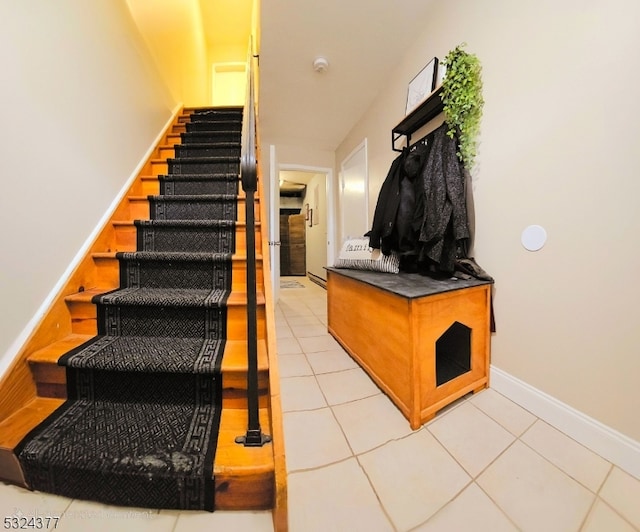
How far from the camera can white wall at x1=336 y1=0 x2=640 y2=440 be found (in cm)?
76

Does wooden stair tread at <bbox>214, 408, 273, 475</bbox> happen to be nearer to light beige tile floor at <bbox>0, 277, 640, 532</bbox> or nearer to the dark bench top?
light beige tile floor at <bbox>0, 277, 640, 532</bbox>

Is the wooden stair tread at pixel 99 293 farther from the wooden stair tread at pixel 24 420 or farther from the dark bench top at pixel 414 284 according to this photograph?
the dark bench top at pixel 414 284

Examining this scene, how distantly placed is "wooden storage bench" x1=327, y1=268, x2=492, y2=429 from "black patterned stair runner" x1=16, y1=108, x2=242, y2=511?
0.71 meters

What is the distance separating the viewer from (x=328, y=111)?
8.12 ft

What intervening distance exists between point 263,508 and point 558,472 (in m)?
0.90

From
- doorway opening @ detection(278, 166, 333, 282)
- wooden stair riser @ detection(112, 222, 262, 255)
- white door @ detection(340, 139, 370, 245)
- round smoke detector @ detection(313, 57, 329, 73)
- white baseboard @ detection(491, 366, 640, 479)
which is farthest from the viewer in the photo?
→ doorway opening @ detection(278, 166, 333, 282)

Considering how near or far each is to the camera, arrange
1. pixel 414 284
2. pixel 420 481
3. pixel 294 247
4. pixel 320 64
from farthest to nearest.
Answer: pixel 294 247 → pixel 320 64 → pixel 414 284 → pixel 420 481

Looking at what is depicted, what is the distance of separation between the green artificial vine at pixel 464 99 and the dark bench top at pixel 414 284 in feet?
2.08

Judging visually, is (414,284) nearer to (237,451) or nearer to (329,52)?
(237,451)

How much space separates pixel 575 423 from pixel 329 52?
256 centimetres

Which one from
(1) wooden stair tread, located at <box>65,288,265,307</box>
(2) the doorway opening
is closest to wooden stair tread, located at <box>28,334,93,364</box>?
(1) wooden stair tread, located at <box>65,288,265,307</box>

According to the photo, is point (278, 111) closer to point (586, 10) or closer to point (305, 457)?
point (586, 10)

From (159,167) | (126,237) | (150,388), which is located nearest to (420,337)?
(150,388)

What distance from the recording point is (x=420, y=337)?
0.93m
